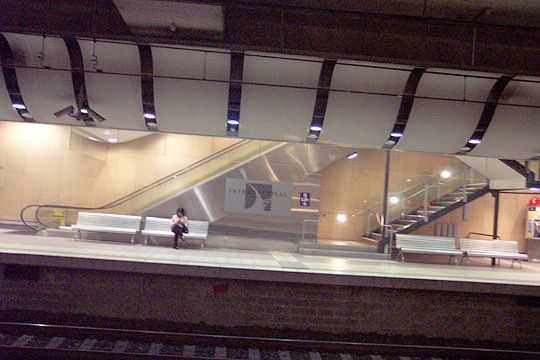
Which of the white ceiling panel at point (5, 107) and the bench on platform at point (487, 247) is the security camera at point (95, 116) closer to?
the white ceiling panel at point (5, 107)

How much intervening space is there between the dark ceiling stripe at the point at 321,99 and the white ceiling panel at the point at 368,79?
0.18 meters

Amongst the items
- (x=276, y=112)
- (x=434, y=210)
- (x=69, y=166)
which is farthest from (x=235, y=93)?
(x=434, y=210)

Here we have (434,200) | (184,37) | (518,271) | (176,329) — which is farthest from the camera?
(434,200)

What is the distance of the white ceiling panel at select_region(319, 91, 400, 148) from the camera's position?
8500 mm

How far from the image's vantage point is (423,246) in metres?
12.6

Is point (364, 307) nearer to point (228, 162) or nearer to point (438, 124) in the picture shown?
point (438, 124)

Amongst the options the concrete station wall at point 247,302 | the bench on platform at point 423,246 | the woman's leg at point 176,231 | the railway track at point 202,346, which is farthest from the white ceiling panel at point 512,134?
the woman's leg at point 176,231

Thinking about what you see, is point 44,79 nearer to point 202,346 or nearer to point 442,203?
point 202,346

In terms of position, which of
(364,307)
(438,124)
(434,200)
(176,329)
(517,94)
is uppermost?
(517,94)

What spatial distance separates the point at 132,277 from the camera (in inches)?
331

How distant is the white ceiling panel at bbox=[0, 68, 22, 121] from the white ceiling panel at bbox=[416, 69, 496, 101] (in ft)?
23.6

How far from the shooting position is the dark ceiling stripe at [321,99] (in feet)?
26.1

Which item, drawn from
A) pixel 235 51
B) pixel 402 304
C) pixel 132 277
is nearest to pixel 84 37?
pixel 235 51

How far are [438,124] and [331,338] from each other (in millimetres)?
4356
